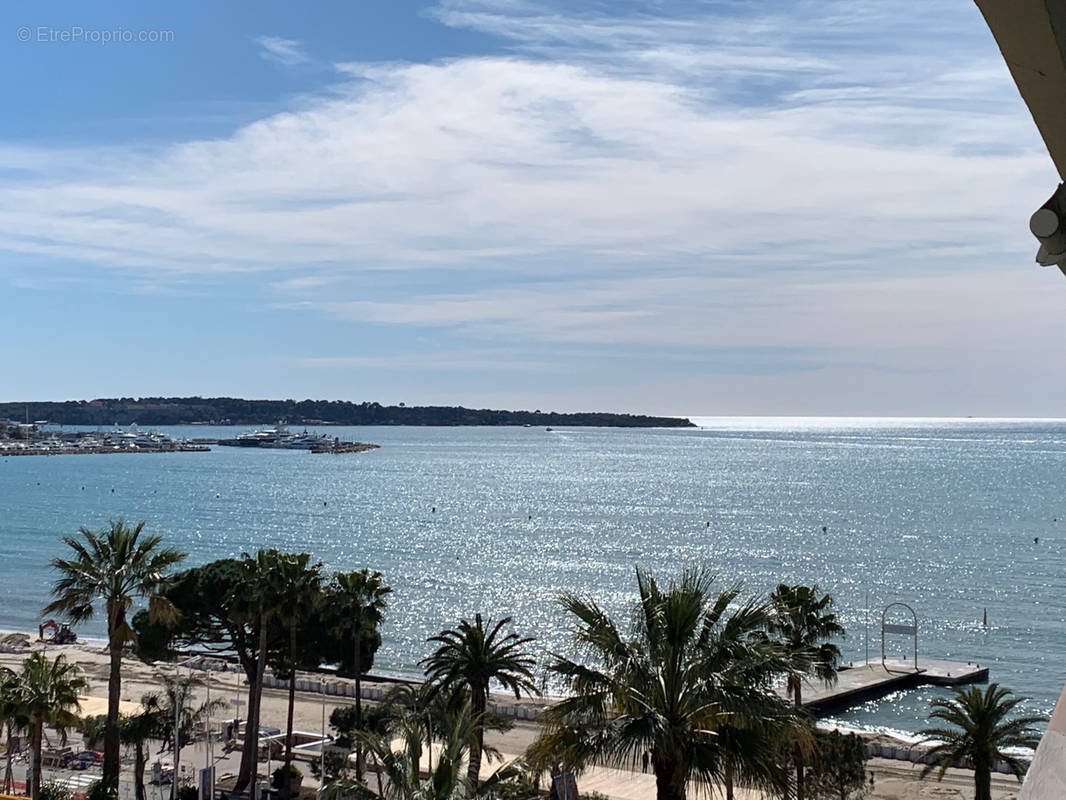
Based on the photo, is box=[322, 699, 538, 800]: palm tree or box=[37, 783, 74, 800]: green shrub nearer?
box=[322, 699, 538, 800]: palm tree

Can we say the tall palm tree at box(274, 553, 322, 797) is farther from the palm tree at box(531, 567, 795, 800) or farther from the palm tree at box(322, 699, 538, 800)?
the palm tree at box(531, 567, 795, 800)

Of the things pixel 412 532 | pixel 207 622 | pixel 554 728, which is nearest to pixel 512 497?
pixel 412 532

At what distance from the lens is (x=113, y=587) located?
77.4 feet

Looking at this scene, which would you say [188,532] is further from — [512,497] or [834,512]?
[834,512]

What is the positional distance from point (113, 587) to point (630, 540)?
Result: 8140cm

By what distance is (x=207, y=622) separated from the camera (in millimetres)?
32969

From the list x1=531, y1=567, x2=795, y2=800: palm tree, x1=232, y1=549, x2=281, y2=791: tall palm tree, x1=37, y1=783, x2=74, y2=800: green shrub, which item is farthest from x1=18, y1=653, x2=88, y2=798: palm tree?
x1=531, y1=567, x2=795, y2=800: palm tree

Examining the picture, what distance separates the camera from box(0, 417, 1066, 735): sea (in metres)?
63.2

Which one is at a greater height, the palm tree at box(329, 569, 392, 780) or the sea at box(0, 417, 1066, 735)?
the palm tree at box(329, 569, 392, 780)

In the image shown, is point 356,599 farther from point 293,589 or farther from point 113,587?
point 113,587

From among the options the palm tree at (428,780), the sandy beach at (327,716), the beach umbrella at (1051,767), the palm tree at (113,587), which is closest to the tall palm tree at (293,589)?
the palm tree at (113,587)

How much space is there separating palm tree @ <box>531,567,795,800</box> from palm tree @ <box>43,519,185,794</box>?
15.4 meters

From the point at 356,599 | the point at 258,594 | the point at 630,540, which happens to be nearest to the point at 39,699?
the point at 258,594

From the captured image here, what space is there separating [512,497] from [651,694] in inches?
5437
